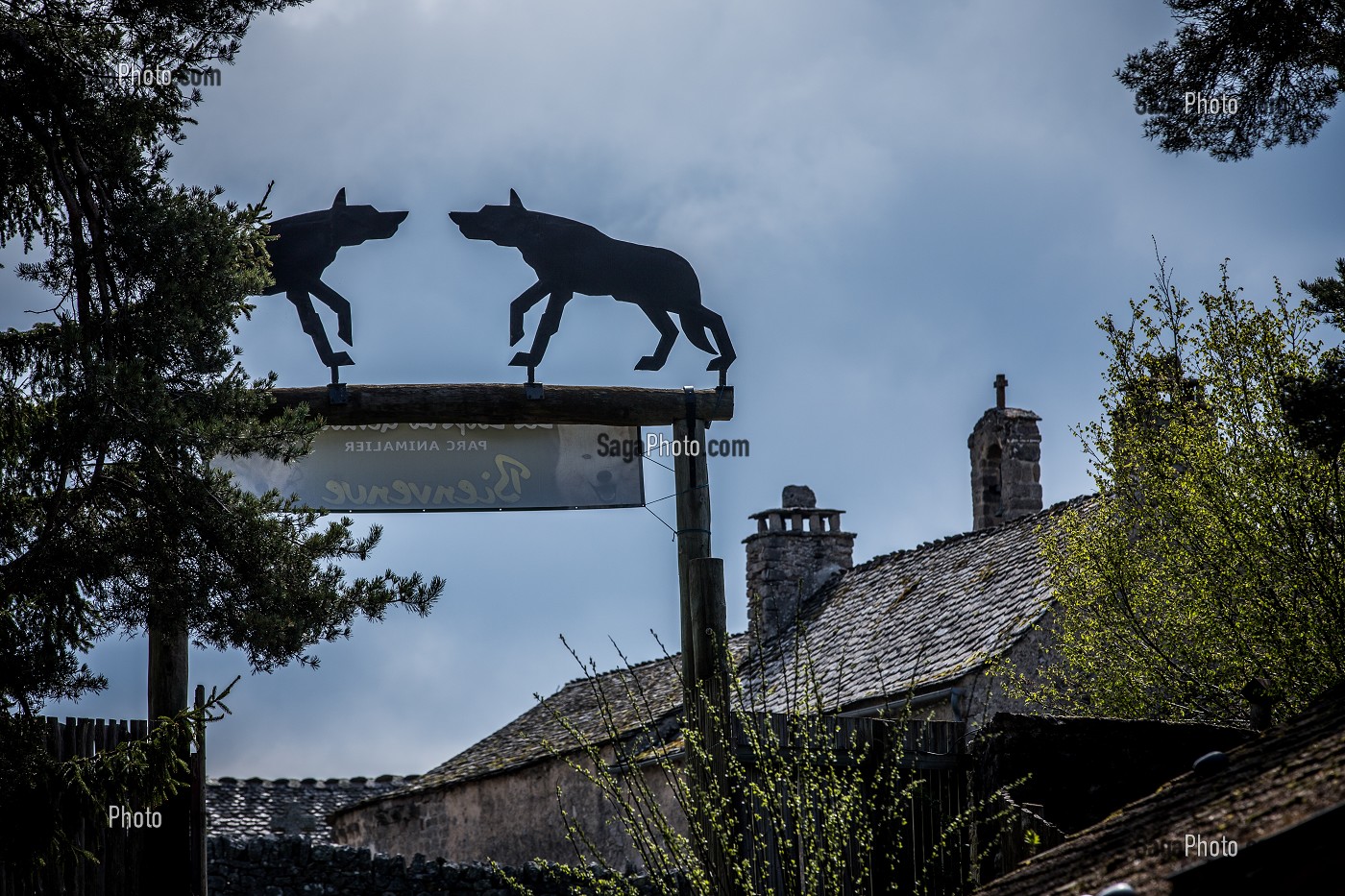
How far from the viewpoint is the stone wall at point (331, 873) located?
1140 cm

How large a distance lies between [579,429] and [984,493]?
1398cm

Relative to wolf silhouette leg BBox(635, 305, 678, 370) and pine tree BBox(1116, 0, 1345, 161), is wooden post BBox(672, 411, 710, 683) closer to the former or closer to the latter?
wolf silhouette leg BBox(635, 305, 678, 370)

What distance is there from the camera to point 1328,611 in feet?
35.1

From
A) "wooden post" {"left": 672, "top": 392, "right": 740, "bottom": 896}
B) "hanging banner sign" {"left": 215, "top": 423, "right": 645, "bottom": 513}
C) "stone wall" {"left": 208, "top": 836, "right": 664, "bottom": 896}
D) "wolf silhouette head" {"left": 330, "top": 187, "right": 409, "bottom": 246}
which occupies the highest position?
"wolf silhouette head" {"left": 330, "top": 187, "right": 409, "bottom": 246}

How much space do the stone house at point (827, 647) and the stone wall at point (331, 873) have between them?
102 inches

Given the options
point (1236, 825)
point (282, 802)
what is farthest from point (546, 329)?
point (282, 802)

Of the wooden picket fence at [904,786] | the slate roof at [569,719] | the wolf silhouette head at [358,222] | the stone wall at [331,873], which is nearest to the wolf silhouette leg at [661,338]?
the wolf silhouette head at [358,222]

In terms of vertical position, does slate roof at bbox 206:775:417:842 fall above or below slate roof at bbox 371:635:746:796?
below

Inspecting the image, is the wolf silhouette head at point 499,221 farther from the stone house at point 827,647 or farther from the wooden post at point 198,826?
the stone house at point 827,647

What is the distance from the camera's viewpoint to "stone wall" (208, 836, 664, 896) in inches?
449

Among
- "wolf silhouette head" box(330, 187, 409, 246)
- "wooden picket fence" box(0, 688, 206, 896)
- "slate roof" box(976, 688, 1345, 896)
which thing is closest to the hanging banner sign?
"wolf silhouette head" box(330, 187, 409, 246)

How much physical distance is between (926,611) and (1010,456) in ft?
13.2

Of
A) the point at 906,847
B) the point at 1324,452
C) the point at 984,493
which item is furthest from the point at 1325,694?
the point at 984,493

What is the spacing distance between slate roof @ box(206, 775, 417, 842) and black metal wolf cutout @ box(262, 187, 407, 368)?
1862 cm
